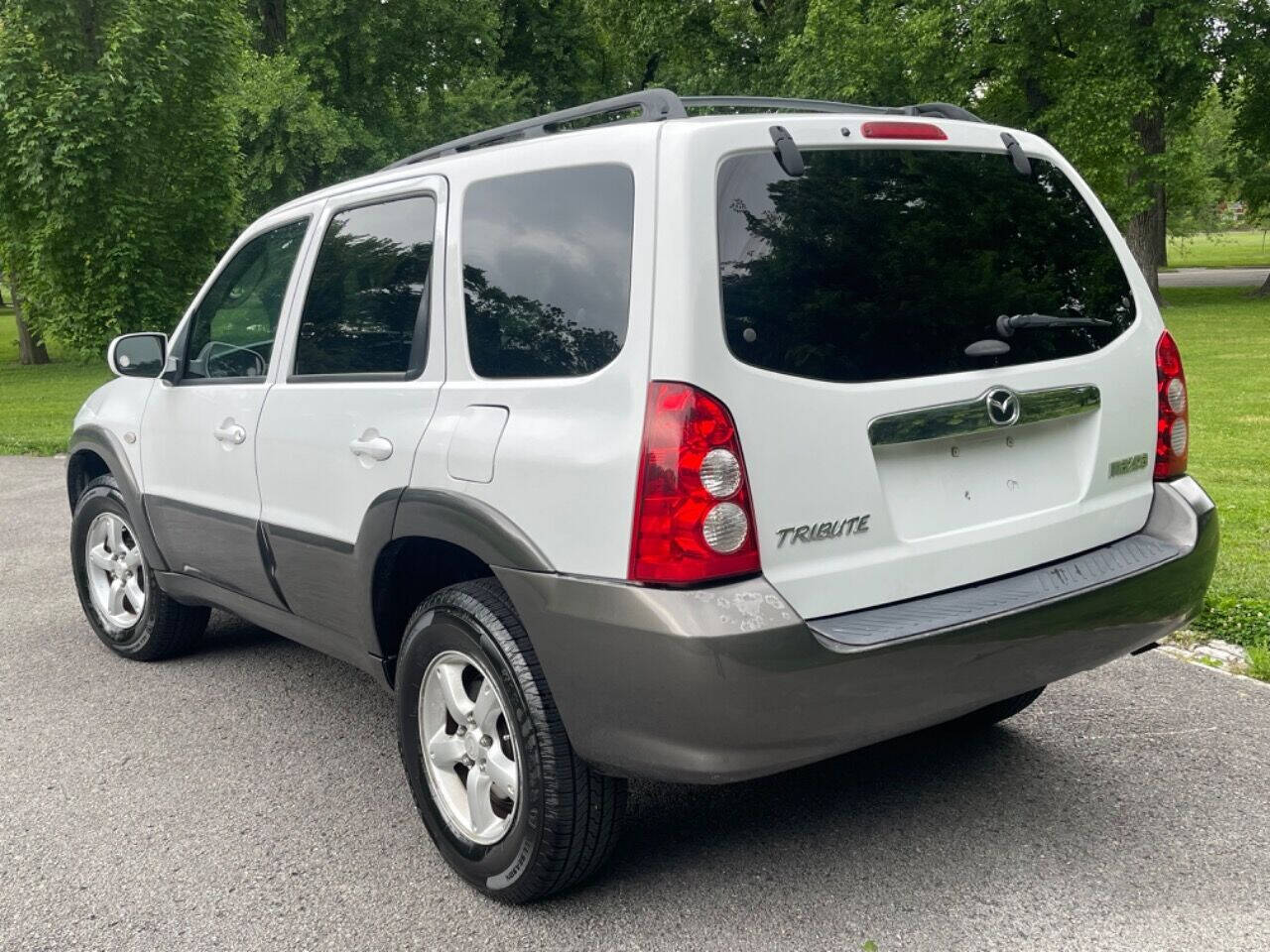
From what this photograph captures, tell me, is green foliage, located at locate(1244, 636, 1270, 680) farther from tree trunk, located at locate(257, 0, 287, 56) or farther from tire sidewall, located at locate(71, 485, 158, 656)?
tree trunk, located at locate(257, 0, 287, 56)

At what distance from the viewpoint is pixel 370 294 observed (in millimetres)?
3631

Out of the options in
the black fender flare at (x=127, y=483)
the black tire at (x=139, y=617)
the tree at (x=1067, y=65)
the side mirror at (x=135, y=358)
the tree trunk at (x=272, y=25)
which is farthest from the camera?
the tree trunk at (x=272, y=25)

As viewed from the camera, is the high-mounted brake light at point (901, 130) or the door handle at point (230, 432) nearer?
the high-mounted brake light at point (901, 130)

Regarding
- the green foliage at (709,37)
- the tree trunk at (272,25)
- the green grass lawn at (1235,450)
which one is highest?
the tree trunk at (272,25)

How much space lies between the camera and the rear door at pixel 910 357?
267 centimetres

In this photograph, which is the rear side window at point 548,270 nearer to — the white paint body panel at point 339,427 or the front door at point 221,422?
the white paint body panel at point 339,427

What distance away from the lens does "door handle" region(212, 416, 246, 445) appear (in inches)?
165

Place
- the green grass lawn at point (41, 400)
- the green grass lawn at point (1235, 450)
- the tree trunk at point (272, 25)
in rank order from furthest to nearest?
1. the tree trunk at point (272, 25)
2. the green grass lawn at point (41, 400)
3. the green grass lawn at point (1235, 450)

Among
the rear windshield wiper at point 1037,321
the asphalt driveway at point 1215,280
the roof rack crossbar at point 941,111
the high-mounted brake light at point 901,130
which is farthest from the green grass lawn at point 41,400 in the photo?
the asphalt driveway at point 1215,280

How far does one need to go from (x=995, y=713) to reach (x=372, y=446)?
217cm

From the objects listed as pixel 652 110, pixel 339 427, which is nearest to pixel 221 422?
pixel 339 427

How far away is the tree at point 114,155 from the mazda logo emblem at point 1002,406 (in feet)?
43.0

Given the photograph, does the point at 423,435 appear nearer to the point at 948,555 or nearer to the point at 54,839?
the point at 948,555

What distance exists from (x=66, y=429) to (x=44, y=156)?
333cm
